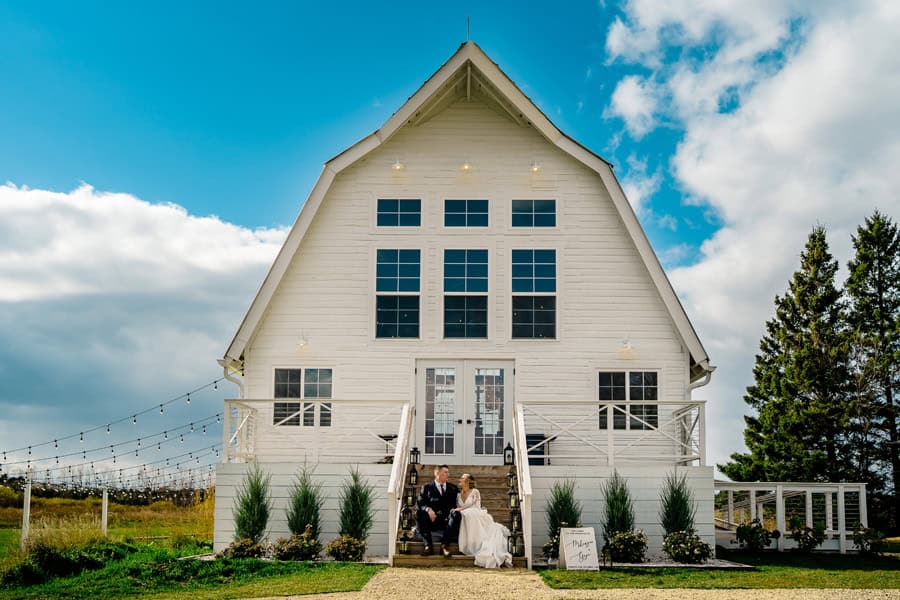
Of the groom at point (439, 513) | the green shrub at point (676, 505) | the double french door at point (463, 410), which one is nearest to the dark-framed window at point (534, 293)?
the double french door at point (463, 410)

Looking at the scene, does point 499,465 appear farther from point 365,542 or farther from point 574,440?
point 365,542

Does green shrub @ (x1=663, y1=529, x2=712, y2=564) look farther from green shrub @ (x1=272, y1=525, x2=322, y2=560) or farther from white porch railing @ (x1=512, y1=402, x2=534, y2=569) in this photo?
green shrub @ (x1=272, y1=525, x2=322, y2=560)

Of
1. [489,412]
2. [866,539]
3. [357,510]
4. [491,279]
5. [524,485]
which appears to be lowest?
[866,539]

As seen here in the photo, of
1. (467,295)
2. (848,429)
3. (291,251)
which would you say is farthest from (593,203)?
(848,429)

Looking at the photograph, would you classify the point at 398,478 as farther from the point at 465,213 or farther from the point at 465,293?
the point at 465,213

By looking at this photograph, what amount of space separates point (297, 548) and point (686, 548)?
557cm

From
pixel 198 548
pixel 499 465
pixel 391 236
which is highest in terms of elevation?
pixel 391 236

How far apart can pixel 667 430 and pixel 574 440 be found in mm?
1745

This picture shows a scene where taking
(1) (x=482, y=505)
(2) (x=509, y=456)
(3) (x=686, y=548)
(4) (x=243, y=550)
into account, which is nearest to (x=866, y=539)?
(3) (x=686, y=548)

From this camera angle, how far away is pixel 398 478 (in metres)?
13.4

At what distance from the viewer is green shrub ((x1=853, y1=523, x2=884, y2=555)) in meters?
15.9

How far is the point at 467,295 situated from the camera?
56.9 feet

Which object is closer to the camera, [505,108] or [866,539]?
[866,539]

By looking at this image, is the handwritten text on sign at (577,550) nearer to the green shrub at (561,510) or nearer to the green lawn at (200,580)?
the green shrub at (561,510)
